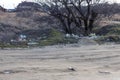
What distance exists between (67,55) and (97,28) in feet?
44.0

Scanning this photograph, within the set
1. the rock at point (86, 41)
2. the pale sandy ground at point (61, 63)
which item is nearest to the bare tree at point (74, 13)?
the rock at point (86, 41)

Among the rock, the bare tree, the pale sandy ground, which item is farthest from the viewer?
the bare tree

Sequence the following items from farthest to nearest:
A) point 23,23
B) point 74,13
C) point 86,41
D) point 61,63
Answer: point 23,23
point 74,13
point 86,41
point 61,63

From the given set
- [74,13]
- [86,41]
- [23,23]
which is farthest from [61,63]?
[23,23]

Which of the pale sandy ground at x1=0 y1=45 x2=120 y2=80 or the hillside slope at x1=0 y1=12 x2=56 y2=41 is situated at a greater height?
the hillside slope at x1=0 y1=12 x2=56 y2=41

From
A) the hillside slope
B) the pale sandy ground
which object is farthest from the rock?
the hillside slope

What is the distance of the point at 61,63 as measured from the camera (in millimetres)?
16812

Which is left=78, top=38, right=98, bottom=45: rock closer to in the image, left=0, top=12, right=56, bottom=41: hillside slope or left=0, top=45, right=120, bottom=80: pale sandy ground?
left=0, top=45, right=120, bottom=80: pale sandy ground

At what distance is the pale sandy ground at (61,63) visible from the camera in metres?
14.1

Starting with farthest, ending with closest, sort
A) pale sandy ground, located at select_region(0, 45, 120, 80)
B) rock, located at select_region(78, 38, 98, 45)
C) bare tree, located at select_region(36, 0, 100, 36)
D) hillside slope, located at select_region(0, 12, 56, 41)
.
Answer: bare tree, located at select_region(36, 0, 100, 36), hillside slope, located at select_region(0, 12, 56, 41), rock, located at select_region(78, 38, 98, 45), pale sandy ground, located at select_region(0, 45, 120, 80)

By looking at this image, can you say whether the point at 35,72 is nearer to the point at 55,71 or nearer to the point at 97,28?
the point at 55,71

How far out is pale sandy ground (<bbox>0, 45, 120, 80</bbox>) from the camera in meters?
14.1

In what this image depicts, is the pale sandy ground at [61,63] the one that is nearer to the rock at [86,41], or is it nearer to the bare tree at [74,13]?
the rock at [86,41]

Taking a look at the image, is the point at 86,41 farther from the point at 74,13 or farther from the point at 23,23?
the point at 23,23
